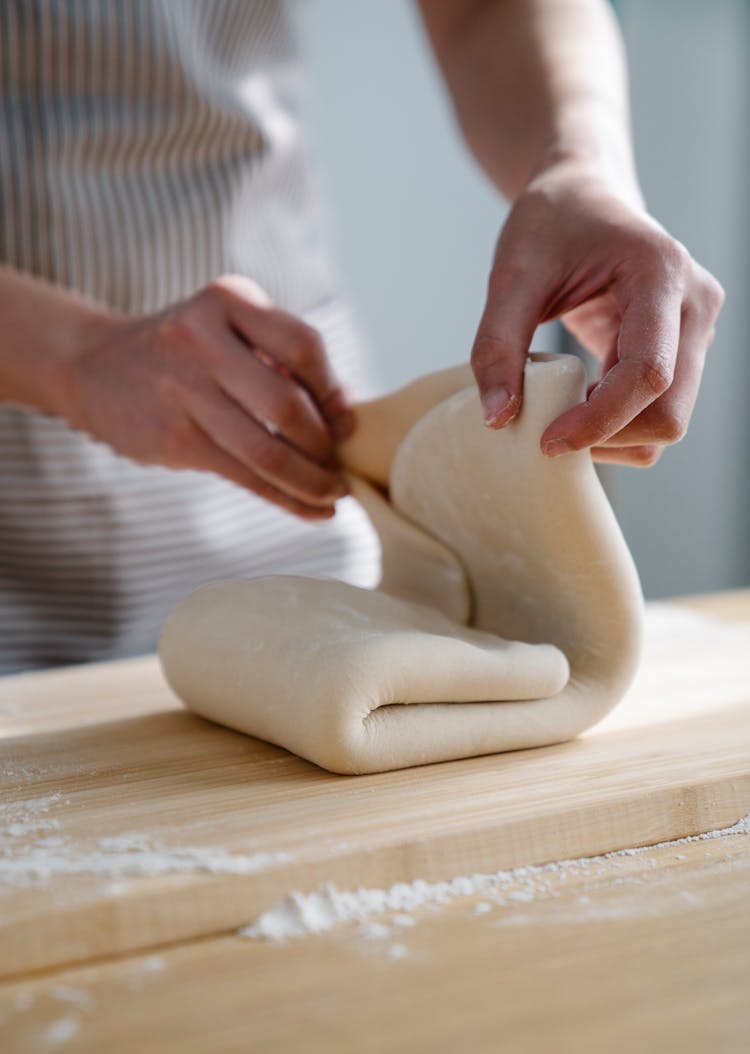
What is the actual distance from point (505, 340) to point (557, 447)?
10cm

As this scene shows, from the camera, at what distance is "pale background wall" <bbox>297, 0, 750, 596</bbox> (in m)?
2.60

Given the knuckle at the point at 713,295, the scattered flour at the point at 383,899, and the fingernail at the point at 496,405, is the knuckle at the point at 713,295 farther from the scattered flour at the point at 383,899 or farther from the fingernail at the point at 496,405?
the scattered flour at the point at 383,899

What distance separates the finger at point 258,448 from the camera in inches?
39.4

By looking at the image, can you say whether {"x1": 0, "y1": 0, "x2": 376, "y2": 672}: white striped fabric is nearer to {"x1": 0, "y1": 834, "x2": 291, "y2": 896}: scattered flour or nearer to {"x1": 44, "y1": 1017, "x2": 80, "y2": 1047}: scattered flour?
{"x1": 0, "y1": 834, "x2": 291, "y2": 896}: scattered flour

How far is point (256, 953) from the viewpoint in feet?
1.81

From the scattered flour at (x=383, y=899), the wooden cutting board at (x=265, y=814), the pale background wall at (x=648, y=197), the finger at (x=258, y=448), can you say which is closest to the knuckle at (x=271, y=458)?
the finger at (x=258, y=448)

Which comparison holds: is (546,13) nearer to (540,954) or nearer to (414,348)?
(540,954)

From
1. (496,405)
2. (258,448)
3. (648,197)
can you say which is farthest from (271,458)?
(648,197)

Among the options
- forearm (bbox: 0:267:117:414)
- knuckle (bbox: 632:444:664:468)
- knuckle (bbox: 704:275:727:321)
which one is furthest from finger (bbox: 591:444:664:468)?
forearm (bbox: 0:267:117:414)

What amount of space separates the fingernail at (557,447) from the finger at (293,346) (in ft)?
0.87

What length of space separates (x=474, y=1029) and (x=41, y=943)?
0.22 m

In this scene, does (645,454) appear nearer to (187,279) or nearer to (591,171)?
(591,171)

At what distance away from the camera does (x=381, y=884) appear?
Answer: 62 centimetres

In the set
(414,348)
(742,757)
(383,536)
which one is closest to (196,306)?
(383,536)
